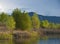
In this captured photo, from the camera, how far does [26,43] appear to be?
5372cm

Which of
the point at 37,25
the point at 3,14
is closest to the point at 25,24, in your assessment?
the point at 37,25

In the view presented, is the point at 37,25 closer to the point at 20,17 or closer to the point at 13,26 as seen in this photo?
the point at 20,17

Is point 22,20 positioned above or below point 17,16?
below

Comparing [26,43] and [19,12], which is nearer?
[26,43]

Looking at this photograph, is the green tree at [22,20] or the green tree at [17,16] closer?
the green tree at [22,20]

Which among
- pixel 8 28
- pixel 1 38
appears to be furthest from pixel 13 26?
pixel 1 38

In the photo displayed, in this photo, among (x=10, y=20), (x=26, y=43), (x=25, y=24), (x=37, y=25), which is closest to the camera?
(x=26, y=43)

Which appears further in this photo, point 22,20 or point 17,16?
point 17,16

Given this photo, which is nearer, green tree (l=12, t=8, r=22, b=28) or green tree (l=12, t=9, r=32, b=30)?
green tree (l=12, t=9, r=32, b=30)

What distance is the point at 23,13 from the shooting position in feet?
279

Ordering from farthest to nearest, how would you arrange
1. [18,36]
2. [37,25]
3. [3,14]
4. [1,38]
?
[3,14] → [37,25] → [18,36] → [1,38]

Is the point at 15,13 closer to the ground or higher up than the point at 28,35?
higher up

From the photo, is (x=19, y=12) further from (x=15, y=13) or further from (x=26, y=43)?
(x=26, y=43)

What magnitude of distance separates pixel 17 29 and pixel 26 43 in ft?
99.0
